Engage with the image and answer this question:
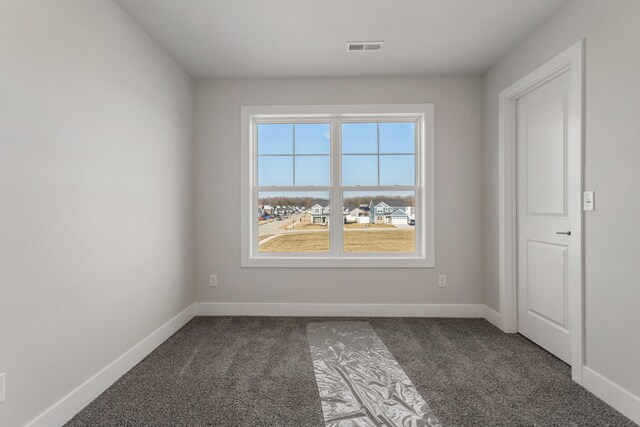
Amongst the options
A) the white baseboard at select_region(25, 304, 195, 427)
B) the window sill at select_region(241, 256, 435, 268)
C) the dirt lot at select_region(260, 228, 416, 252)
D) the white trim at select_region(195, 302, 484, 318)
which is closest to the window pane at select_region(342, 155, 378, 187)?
the dirt lot at select_region(260, 228, 416, 252)

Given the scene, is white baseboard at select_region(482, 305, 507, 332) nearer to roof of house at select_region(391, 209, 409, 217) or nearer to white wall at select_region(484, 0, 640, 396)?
white wall at select_region(484, 0, 640, 396)

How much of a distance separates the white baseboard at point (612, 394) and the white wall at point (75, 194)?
3.07m

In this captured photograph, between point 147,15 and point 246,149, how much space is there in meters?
1.50

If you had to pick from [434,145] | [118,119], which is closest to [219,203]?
[118,119]

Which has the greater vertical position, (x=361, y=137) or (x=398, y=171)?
(x=361, y=137)

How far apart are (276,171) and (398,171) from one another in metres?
1.34

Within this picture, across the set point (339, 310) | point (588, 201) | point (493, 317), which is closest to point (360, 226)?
point (339, 310)

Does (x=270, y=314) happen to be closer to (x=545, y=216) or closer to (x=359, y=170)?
(x=359, y=170)

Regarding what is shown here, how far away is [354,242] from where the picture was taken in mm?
3949

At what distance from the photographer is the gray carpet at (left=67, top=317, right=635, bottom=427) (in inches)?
77.2

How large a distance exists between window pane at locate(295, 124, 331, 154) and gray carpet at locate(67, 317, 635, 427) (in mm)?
1886

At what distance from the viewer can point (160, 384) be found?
2.33m

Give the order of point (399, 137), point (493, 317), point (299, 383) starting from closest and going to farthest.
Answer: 1. point (299, 383)
2. point (493, 317)
3. point (399, 137)

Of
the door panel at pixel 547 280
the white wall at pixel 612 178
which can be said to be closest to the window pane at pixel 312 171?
the door panel at pixel 547 280
